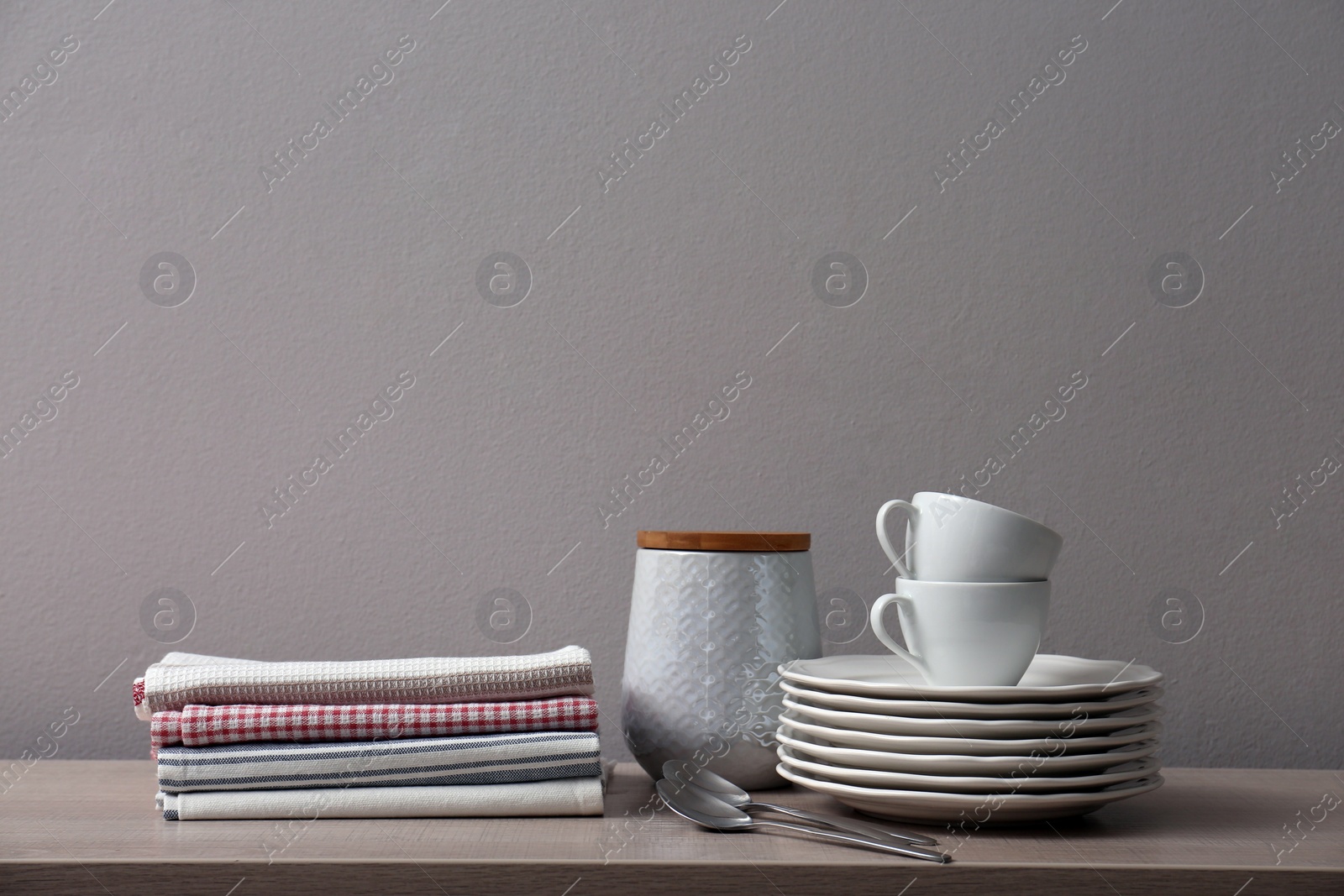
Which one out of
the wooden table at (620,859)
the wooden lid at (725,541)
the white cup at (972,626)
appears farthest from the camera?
the wooden lid at (725,541)

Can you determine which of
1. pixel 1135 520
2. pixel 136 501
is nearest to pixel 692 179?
pixel 1135 520

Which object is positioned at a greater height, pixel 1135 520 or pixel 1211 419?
pixel 1211 419

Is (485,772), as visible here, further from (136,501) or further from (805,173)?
(805,173)

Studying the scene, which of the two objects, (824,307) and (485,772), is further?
(824,307)

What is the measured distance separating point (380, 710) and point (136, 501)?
1.69 ft

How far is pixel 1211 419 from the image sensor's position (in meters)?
1.16

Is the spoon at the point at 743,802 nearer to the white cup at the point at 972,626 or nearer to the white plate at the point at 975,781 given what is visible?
the white plate at the point at 975,781

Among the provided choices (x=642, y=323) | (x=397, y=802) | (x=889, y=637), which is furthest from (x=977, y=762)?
(x=642, y=323)

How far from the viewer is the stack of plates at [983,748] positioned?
755mm

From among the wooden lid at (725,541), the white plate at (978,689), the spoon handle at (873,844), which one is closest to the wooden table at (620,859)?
the spoon handle at (873,844)

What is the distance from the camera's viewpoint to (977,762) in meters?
0.75

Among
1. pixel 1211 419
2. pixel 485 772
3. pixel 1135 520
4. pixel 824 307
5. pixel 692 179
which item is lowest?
pixel 485 772

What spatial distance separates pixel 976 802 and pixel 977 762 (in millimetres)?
28

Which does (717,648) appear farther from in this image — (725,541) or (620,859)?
(620,859)
